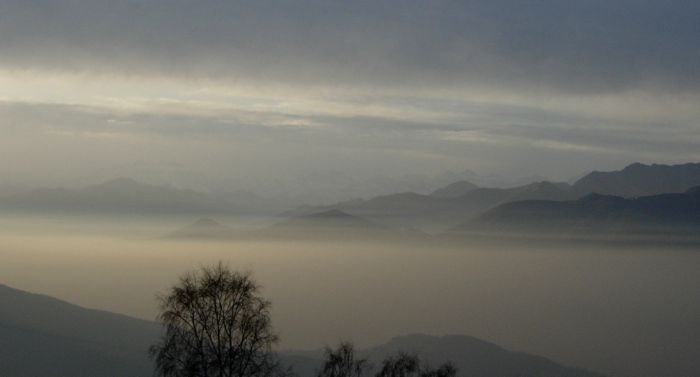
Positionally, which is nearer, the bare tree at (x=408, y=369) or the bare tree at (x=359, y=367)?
the bare tree at (x=408, y=369)

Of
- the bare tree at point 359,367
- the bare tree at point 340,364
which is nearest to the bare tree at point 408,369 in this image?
the bare tree at point 359,367

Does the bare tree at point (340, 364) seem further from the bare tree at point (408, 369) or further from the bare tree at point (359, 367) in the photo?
the bare tree at point (408, 369)

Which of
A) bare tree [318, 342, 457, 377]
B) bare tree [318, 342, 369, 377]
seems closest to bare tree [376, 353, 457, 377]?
bare tree [318, 342, 457, 377]

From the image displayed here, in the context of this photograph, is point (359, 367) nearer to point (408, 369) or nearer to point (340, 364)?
point (340, 364)

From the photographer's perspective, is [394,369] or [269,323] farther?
[394,369]

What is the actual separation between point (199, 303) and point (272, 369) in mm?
6461

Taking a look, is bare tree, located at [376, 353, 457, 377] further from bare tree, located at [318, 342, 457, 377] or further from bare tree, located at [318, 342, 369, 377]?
bare tree, located at [318, 342, 369, 377]

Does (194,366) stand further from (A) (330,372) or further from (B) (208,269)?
(A) (330,372)

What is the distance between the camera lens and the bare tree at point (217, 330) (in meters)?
50.5

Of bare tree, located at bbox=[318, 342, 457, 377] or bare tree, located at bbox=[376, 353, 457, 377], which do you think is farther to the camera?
bare tree, located at bbox=[318, 342, 457, 377]

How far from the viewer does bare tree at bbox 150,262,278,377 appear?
5053 cm

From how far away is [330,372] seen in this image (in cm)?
5878

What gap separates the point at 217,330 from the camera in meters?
53.2

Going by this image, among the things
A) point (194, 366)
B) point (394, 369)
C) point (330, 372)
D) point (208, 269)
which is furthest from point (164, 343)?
point (394, 369)
